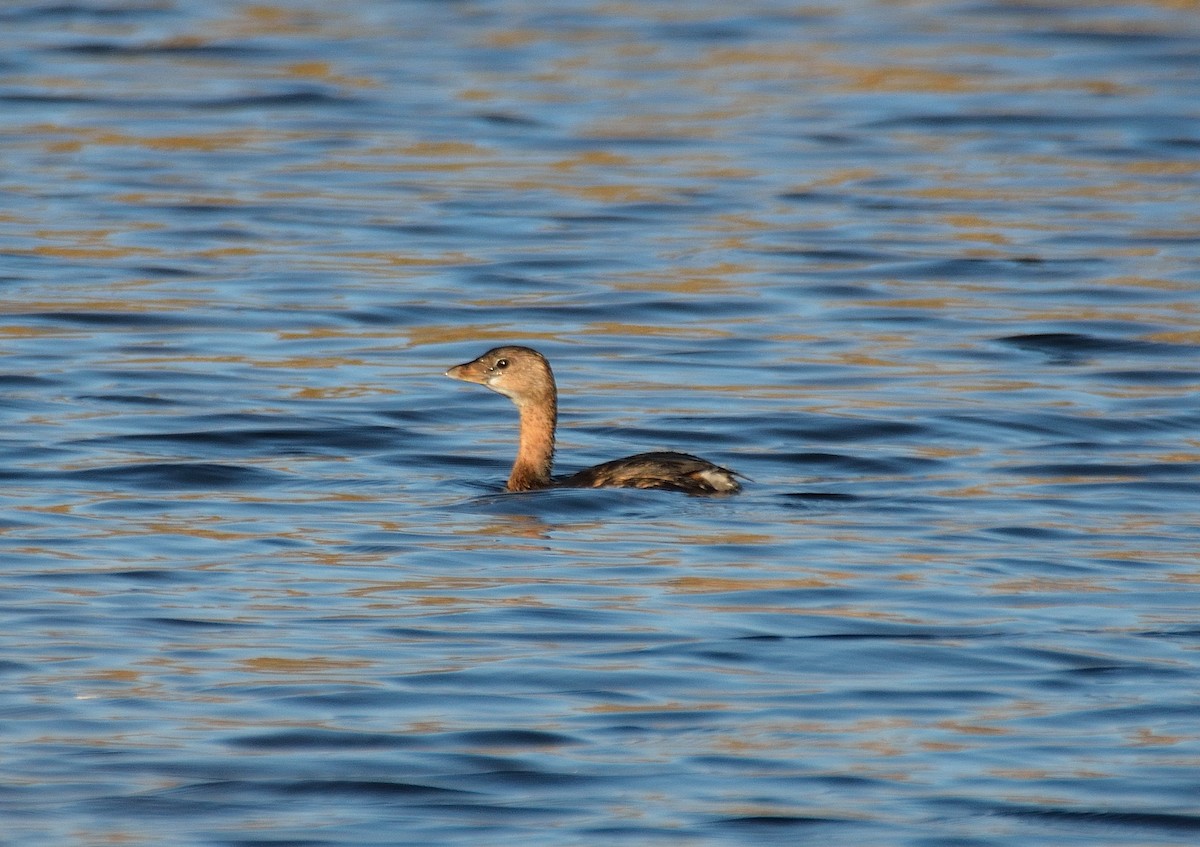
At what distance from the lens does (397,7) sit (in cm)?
2914

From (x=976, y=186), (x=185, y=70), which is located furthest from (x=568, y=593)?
(x=185, y=70)

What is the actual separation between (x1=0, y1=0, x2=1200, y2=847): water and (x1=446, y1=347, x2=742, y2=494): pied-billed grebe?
12 cm

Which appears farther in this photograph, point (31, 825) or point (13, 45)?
point (13, 45)

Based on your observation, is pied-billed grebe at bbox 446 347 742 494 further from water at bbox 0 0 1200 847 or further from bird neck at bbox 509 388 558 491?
water at bbox 0 0 1200 847

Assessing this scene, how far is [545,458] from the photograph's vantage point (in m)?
12.3

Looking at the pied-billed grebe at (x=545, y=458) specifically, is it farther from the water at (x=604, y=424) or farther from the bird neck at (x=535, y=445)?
the water at (x=604, y=424)

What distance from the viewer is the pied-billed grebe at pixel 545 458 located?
444 inches

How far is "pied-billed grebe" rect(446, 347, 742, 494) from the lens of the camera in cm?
1128

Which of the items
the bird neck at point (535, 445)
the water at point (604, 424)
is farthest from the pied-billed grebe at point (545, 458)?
the water at point (604, 424)

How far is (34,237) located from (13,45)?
855 centimetres

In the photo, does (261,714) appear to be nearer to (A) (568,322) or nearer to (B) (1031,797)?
(B) (1031,797)

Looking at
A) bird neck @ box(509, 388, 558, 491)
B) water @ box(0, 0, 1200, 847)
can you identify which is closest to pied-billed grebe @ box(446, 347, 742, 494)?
bird neck @ box(509, 388, 558, 491)

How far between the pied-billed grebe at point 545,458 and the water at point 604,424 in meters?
0.12

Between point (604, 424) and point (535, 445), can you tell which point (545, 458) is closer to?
point (535, 445)
